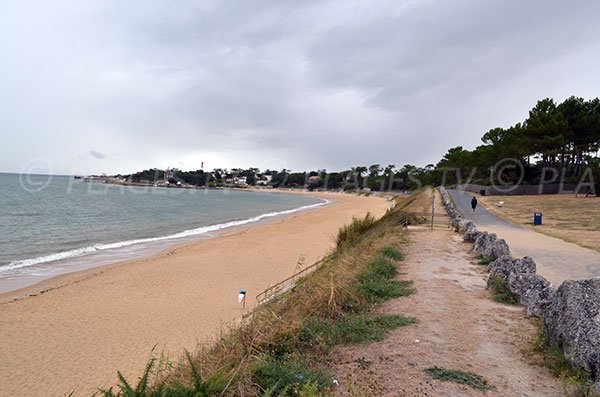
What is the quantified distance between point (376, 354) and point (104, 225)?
2917 centimetres

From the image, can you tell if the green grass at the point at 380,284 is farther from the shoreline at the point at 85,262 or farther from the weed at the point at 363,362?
the shoreline at the point at 85,262

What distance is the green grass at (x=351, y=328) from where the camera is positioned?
5050 mm

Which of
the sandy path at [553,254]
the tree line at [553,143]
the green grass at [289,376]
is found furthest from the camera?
the tree line at [553,143]

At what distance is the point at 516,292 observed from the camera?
670cm

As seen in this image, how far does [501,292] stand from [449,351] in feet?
10.3

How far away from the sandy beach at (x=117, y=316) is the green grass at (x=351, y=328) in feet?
5.42

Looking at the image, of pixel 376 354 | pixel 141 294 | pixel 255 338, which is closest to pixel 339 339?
pixel 376 354

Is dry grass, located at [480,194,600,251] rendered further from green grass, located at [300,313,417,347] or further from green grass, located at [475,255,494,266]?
green grass, located at [300,313,417,347]

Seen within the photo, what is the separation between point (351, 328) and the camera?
5.38 meters

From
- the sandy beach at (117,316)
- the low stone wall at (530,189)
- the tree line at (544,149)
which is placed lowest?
the sandy beach at (117,316)

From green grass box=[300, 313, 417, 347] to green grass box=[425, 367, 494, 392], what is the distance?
1111mm

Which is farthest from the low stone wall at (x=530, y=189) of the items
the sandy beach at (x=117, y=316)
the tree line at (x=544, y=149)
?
the sandy beach at (x=117, y=316)

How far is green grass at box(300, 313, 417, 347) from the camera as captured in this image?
505cm

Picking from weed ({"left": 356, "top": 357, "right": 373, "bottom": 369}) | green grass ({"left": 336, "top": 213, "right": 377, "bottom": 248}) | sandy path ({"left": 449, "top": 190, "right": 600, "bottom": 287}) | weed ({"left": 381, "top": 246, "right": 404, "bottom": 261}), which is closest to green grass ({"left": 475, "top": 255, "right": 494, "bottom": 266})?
sandy path ({"left": 449, "top": 190, "right": 600, "bottom": 287})
